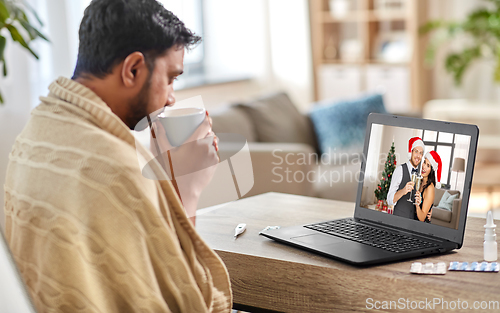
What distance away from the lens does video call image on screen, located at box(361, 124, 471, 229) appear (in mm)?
1087

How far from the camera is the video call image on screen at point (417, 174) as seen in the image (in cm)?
Answer: 109

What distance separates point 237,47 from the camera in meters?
4.68

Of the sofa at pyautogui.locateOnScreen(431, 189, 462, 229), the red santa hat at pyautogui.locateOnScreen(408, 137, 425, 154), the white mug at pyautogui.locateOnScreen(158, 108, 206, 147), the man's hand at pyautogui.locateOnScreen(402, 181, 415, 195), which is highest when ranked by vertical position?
the white mug at pyautogui.locateOnScreen(158, 108, 206, 147)

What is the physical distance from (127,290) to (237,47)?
402 cm

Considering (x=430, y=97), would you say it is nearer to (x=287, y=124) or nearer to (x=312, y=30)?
(x=312, y=30)

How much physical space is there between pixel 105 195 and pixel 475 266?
0.65m

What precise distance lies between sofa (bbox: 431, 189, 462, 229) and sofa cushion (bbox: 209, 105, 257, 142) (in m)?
1.73

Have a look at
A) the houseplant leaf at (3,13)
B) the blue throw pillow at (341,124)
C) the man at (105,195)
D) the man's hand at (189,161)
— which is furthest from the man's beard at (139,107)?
the blue throw pillow at (341,124)

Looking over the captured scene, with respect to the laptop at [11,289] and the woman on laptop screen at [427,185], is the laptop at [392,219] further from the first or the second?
the laptop at [11,289]

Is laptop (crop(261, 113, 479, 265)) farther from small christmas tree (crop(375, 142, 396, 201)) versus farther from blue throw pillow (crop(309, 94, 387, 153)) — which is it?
blue throw pillow (crop(309, 94, 387, 153))

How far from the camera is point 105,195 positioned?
2.62 ft

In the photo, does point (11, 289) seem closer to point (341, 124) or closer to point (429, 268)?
point (429, 268)

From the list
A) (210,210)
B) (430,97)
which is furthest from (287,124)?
(430,97)

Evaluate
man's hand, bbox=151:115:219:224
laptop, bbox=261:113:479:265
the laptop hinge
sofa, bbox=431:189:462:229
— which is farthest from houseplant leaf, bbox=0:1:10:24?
sofa, bbox=431:189:462:229
